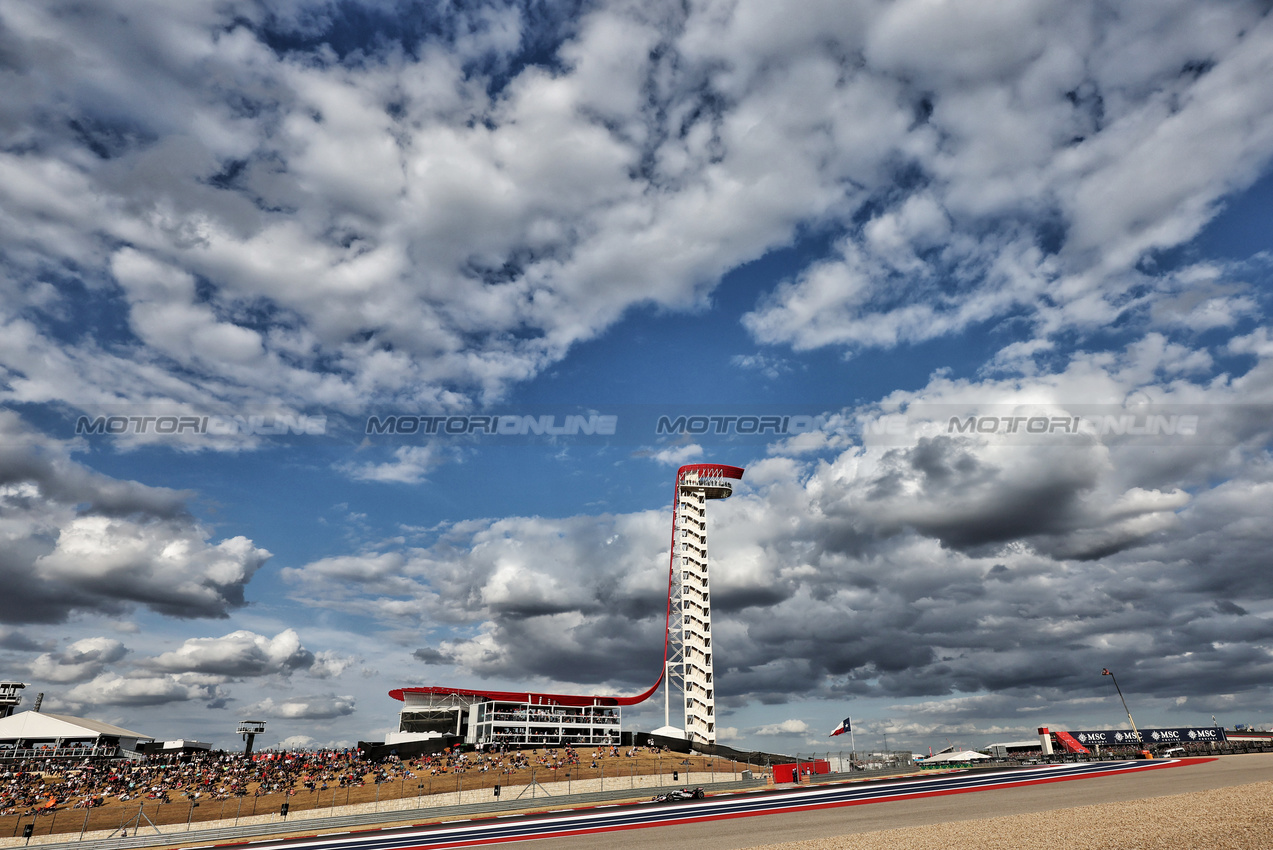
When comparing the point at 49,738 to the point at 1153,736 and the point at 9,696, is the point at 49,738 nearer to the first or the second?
the point at 9,696

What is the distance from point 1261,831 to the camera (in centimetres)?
2031

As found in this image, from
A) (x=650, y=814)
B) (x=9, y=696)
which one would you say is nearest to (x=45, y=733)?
(x=9, y=696)

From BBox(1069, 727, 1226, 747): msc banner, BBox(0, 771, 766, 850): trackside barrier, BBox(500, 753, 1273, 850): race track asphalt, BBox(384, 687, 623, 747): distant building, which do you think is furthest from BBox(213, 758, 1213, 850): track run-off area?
BBox(384, 687, 623, 747): distant building

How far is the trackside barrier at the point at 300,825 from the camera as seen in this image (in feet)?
148

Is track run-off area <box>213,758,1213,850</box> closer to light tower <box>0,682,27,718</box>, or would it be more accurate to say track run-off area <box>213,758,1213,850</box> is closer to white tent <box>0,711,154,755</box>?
white tent <box>0,711,154,755</box>

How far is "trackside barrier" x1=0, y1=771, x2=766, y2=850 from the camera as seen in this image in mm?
44969

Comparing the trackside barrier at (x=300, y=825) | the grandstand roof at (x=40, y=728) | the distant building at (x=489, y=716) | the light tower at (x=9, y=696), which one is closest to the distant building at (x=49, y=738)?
the grandstand roof at (x=40, y=728)

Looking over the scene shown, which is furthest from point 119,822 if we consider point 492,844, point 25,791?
point 492,844

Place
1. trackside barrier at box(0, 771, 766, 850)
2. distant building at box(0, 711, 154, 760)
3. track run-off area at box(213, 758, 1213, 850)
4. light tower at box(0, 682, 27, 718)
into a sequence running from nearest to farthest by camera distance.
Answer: track run-off area at box(213, 758, 1213, 850) → trackside barrier at box(0, 771, 766, 850) → distant building at box(0, 711, 154, 760) → light tower at box(0, 682, 27, 718)

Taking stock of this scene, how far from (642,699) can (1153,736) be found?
7688cm

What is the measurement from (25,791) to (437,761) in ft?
121

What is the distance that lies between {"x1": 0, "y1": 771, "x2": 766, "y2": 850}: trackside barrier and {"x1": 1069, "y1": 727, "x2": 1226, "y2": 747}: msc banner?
7695cm

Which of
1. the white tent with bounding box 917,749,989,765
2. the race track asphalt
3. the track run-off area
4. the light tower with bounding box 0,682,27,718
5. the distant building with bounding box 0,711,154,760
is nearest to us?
the race track asphalt

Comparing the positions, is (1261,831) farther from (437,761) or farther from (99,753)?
(99,753)
